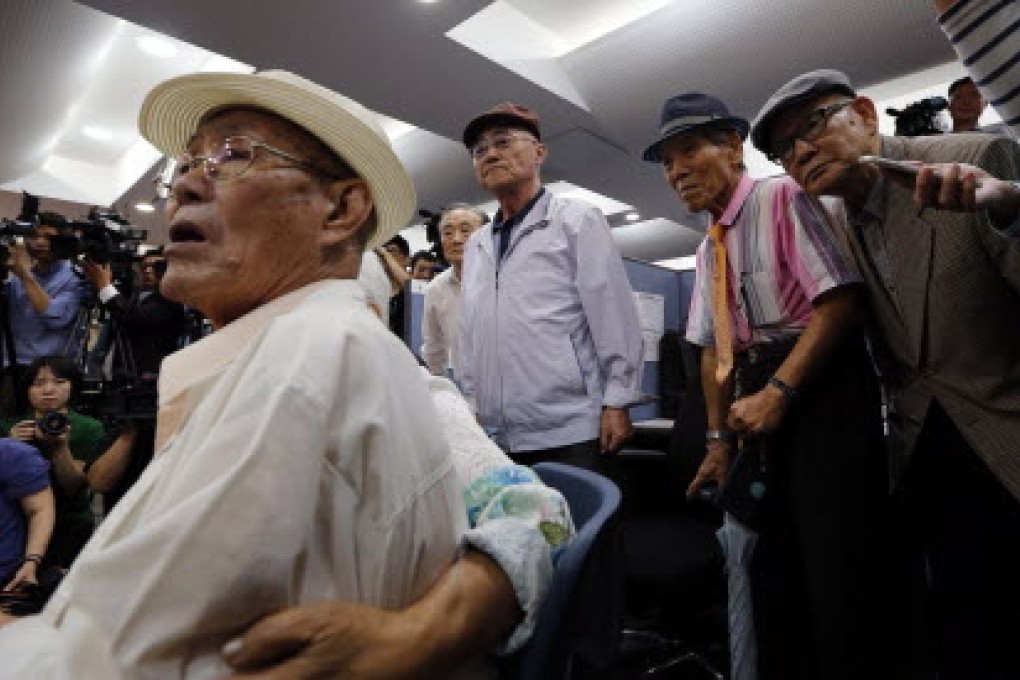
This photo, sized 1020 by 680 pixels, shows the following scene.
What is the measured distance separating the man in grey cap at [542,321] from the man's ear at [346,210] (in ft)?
3.72

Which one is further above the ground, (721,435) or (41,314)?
(41,314)

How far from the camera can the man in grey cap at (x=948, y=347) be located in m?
1.22

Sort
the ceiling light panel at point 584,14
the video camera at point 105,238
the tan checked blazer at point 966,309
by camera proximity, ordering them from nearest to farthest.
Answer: the tan checked blazer at point 966,309 < the video camera at point 105,238 < the ceiling light panel at point 584,14

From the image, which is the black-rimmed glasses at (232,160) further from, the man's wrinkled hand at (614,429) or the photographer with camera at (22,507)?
the photographer with camera at (22,507)

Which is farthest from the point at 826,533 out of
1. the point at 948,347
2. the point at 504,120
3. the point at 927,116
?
the point at 927,116

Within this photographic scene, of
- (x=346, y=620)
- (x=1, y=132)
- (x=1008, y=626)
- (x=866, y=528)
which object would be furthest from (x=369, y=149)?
(x=1, y=132)

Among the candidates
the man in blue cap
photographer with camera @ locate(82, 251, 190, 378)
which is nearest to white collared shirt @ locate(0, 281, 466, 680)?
the man in blue cap

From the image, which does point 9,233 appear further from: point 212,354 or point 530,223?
point 212,354

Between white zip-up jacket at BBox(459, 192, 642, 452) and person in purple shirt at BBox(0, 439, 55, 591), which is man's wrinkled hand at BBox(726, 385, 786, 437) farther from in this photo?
person in purple shirt at BBox(0, 439, 55, 591)

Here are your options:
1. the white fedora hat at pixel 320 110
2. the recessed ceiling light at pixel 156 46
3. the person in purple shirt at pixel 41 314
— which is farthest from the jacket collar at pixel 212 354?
the recessed ceiling light at pixel 156 46

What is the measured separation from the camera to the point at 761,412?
1479 millimetres

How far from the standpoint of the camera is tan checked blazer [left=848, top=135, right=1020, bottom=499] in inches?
46.9

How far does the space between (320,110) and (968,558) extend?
1.52 m

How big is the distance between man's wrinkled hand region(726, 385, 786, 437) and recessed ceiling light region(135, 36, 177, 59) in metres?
5.31
